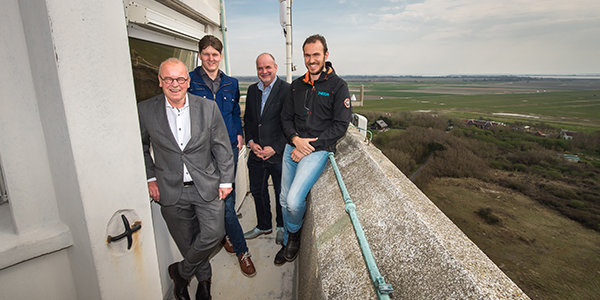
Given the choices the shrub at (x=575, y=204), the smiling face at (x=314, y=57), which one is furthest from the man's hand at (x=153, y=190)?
the shrub at (x=575, y=204)

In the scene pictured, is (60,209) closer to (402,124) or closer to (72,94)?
(72,94)

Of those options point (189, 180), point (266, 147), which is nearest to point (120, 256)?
point (189, 180)

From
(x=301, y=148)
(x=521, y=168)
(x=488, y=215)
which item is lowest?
(x=488, y=215)

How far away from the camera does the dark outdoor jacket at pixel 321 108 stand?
8.10 ft

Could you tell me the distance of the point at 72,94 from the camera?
1271 mm

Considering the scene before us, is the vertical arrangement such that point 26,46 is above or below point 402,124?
above

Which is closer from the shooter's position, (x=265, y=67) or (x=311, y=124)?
(x=311, y=124)

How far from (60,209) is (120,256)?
483 millimetres

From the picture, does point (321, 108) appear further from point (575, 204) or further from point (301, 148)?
point (575, 204)

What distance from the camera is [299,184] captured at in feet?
7.88

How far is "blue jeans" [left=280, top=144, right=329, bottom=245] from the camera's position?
2.40 metres

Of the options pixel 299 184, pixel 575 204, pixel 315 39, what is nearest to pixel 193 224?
pixel 299 184

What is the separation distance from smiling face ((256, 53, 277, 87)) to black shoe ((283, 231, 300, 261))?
71.9 inches

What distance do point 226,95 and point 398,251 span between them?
2250 millimetres
